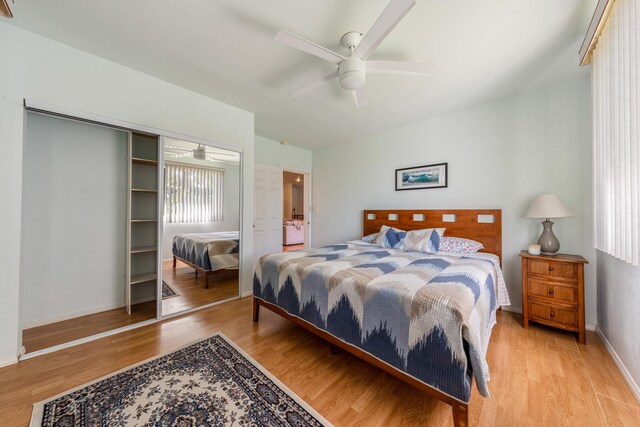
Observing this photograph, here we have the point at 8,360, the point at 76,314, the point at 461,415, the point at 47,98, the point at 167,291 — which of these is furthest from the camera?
the point at 167,291

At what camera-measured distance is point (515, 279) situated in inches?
111

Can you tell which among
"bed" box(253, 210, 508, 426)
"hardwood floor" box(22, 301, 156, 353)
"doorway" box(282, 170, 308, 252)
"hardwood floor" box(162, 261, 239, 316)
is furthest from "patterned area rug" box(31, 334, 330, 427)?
"doorway" box(282, 170, 308, 252)

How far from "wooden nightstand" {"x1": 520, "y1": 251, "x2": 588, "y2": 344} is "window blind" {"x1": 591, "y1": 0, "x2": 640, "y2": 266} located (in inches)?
15.9

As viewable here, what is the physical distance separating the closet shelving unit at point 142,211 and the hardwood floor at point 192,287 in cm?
22

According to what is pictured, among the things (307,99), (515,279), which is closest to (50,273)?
(307,99)

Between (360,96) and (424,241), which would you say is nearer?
(360,96)

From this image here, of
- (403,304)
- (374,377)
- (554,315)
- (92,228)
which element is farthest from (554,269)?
(92,228)

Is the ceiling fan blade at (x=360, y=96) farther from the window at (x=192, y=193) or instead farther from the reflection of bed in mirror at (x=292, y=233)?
the reflection of bed in mirror at (x=292, y=233)

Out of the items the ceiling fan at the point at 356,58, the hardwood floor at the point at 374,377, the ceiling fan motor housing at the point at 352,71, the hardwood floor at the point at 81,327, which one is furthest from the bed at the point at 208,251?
the ceiling fan motor housing at the point at 352,71

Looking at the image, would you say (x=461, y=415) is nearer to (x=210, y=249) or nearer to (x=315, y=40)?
(x=315, y=40)

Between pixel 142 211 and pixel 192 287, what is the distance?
1.13 m

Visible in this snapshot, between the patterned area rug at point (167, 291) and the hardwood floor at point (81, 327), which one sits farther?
the patterned area rug at point (167, 291)

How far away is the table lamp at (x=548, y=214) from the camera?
235 cm

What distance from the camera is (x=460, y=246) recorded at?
2.88 metres
